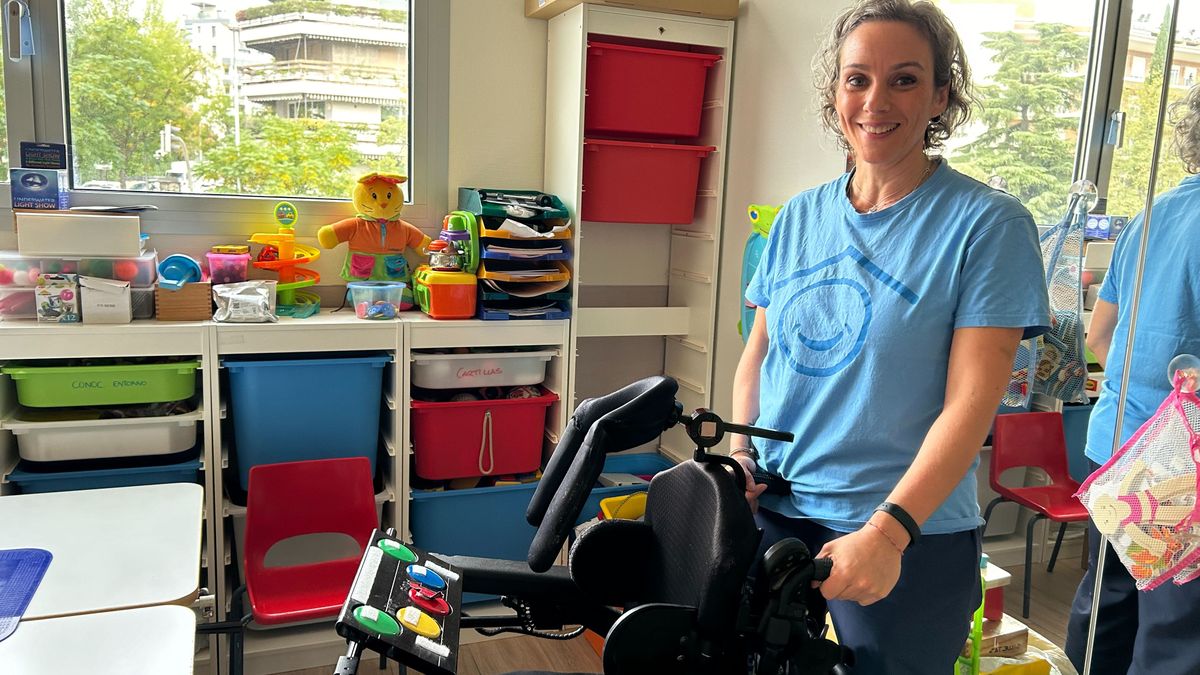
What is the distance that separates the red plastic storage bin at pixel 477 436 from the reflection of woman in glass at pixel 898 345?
4.92 ft

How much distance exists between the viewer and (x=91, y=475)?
90.3 inches

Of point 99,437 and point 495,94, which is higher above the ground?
point 495,94

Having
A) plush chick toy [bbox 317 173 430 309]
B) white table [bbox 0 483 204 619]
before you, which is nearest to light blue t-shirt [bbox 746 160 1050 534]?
white table [bbox 0 483 204 619]

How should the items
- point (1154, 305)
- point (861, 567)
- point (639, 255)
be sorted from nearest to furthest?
1. point (861, 567)
2. point (1154, 305)
3. point (639, 255)

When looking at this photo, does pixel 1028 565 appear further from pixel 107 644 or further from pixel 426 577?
pixel 107 644

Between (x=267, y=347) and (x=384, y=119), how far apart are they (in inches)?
34.6

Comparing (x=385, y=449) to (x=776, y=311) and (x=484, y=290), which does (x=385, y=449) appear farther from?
(x=776, y=311)

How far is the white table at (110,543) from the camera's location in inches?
53.9

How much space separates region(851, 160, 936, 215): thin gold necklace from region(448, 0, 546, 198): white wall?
191 centimetres

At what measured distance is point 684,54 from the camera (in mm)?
2748

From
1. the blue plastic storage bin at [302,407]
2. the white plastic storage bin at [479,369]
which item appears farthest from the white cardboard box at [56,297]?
the white plastic storage bin at [479,369]

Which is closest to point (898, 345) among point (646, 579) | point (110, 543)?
point (646, 579)

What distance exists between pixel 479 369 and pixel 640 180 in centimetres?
79

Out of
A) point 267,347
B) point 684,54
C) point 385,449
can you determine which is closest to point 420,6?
point 684,54
